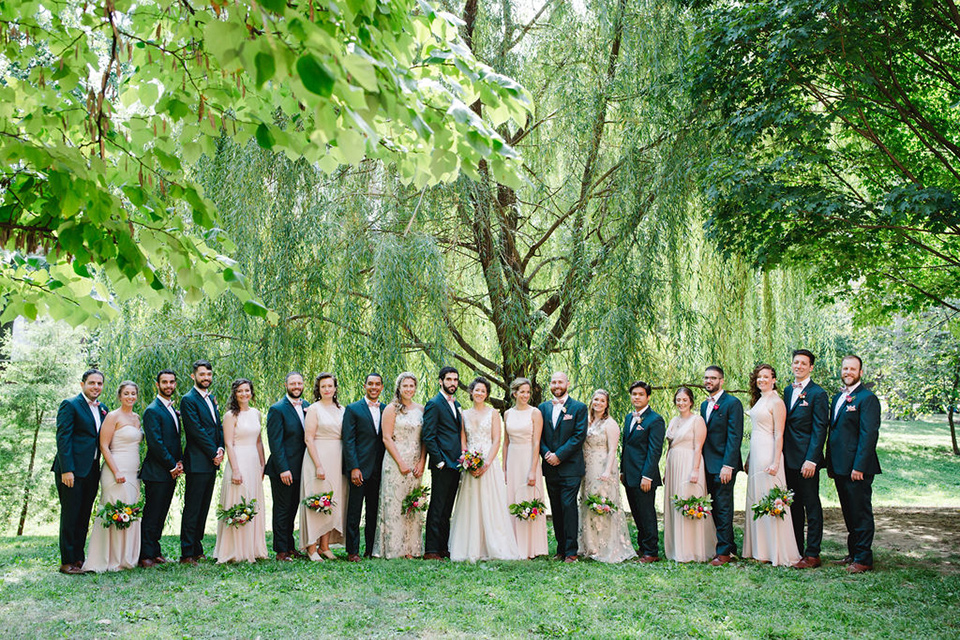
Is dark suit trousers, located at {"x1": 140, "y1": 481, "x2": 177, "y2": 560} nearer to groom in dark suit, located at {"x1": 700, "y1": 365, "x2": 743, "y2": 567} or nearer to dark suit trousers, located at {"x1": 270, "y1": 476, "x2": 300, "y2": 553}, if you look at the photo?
dark suit trousers, located at {"x1": 270, "y1": 476, "x2": 300, "y2": 553}

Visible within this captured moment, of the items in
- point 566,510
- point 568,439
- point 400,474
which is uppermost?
point 568,439

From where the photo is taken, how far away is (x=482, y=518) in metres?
7.63

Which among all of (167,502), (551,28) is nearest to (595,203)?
(551,28)

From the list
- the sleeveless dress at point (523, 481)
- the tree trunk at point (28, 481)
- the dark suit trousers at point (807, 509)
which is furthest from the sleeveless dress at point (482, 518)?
the tree trunk at point (28, 481)

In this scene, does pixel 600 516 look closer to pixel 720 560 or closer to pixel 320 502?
pixel 720 560

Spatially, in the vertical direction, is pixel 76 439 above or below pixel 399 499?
above

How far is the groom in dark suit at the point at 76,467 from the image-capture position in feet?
23.0

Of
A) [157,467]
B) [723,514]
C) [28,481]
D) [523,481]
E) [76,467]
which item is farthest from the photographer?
[28,481]

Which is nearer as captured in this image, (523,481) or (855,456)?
(855,456)

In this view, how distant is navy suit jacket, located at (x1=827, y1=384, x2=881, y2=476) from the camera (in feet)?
22.5

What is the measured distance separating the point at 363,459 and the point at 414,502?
63 centimetres

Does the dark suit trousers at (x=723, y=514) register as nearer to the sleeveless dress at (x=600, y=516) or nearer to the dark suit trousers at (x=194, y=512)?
the sleeveless dress at (x=600, y=516)

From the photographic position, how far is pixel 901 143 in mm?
9344

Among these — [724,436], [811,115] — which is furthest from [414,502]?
[811,115]
